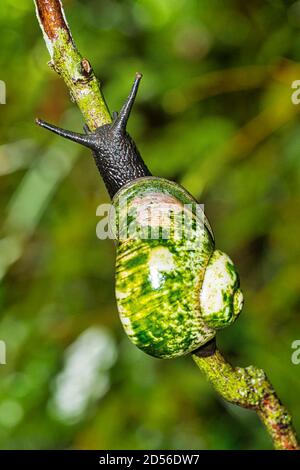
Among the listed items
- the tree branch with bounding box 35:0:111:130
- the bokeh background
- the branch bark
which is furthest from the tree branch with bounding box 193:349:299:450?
the bokeh background

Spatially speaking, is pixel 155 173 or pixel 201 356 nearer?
pixel 201 356

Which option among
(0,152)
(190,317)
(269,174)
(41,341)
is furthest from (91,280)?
(190,317)

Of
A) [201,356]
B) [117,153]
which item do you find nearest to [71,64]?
[117,153]

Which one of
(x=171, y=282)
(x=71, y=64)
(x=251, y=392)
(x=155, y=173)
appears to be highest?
(x=155, y=173)

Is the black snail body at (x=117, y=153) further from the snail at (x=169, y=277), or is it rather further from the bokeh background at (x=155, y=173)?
the bokeh background at (x=155, y=173)

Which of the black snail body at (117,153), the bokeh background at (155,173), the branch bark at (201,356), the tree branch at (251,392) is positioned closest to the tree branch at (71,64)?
the branch bark at (201,356)

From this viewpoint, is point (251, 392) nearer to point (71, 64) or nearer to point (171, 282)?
point (171, 282)
